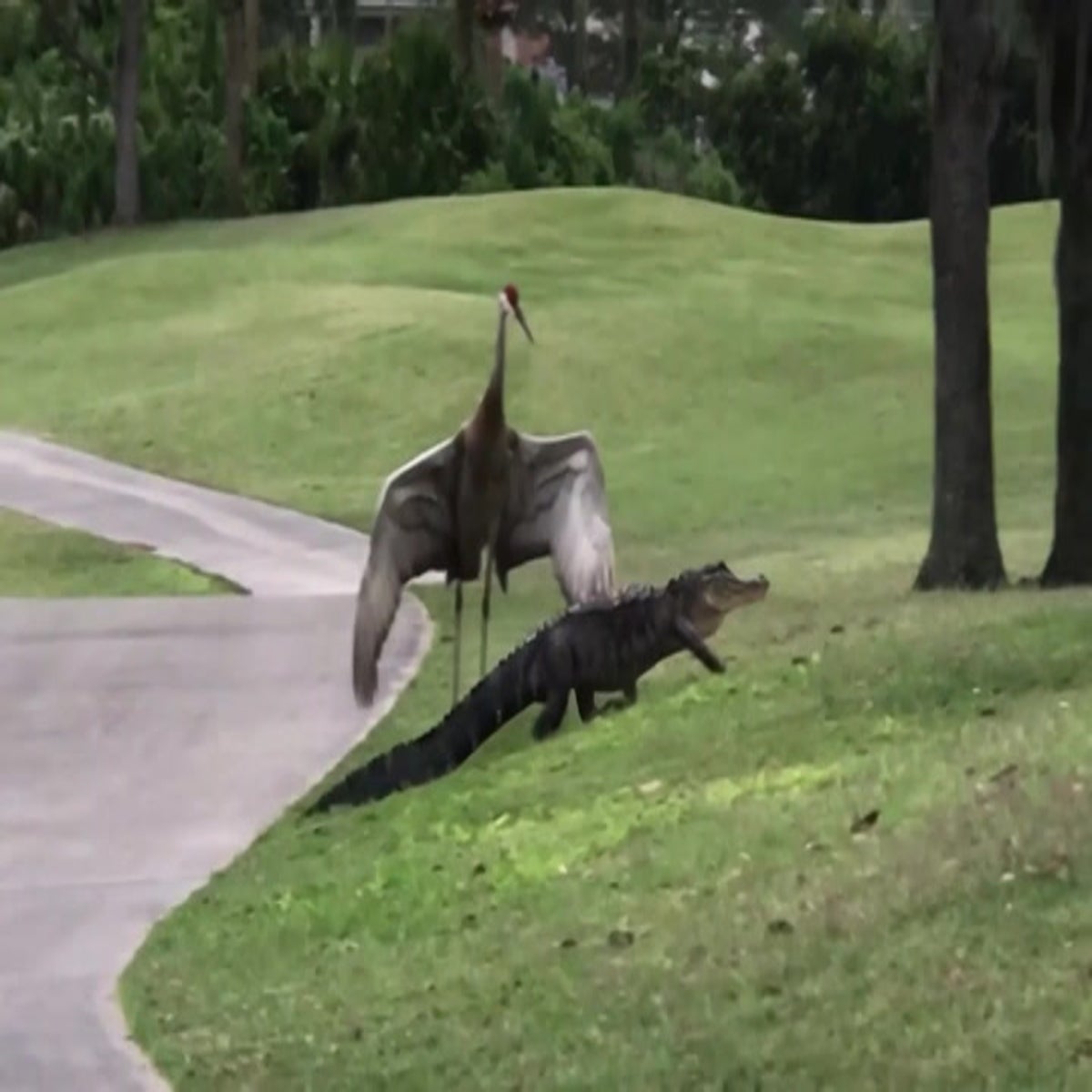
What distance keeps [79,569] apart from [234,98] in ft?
78.1

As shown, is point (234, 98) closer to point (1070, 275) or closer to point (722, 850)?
point (1070, 275)

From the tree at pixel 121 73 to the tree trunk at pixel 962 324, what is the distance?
27.5m

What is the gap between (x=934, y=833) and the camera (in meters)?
8.53

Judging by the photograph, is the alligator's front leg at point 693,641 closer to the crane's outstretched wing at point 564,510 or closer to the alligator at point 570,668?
the alligator at point 570,668

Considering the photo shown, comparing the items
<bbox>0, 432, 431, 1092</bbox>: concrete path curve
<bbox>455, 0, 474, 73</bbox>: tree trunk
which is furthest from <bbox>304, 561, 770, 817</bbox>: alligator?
<bbox>455, 0, 474, 73</bbox>: tree trunk

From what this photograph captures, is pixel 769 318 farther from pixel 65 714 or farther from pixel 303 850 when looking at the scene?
pixel 303 850

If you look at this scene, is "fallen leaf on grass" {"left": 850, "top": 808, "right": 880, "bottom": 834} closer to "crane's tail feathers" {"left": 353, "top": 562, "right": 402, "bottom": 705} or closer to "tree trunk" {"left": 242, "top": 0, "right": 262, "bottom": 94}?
"crane's tail feathers" {"left": 353, "top": 562, "right": 402, "bottom": 705}

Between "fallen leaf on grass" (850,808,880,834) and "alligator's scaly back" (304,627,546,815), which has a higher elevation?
"fallen leaf on grass" (850,808,880,834)

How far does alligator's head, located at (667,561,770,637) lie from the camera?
1335cm

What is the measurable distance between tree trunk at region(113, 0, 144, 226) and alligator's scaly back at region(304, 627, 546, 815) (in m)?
30.9

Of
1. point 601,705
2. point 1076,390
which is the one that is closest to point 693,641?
point 601,705

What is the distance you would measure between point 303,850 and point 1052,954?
194 inches

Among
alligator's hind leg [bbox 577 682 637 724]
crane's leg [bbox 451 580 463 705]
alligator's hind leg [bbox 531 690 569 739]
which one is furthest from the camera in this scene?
crane's leg [bbox 451 580 463 705]

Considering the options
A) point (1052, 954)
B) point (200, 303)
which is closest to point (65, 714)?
point (1052, 954)
